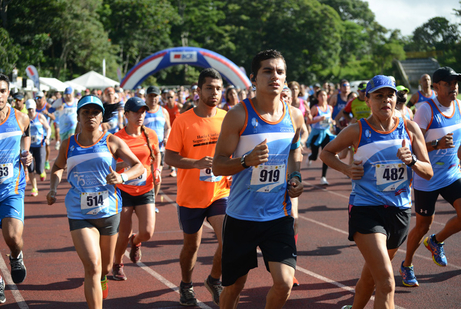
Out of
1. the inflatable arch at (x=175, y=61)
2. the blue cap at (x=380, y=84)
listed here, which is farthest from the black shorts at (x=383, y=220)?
the inflatable arch at (x=175, y=61)

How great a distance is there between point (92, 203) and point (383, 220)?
241cm

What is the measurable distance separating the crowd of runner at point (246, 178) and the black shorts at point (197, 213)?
1 cm

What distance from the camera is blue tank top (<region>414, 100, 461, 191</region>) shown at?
5594mm

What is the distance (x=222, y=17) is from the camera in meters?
62.7

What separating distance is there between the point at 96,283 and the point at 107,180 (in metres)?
0.88

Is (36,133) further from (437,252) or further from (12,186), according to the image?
(437,252)

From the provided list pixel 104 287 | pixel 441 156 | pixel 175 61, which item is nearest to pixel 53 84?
pixel 175 61

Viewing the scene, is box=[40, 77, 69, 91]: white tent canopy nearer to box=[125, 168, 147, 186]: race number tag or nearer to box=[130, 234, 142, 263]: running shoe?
box=[130, 234, 142, 263]: running shoe

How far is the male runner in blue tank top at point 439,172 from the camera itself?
5.54 meters

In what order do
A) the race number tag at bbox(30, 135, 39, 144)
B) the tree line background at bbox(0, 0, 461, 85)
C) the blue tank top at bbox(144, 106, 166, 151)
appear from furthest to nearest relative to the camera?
1. the tree line background at bbox(0, 0, 461, 85)
2. the race number tag at bbox(30, 135, 39, 144)
3. the blue tank top at bbox(144, 106, 166, 151)

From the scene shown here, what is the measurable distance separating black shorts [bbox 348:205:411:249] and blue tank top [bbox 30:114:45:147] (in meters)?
9.15

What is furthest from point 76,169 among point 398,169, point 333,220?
point 333,220

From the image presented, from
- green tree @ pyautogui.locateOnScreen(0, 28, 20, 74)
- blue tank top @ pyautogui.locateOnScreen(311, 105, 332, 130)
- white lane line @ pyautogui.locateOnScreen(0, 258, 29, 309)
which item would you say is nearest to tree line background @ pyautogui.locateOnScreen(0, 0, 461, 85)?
green tree @ pyautogui.locateOnScreen(0, 28, 20, 74)

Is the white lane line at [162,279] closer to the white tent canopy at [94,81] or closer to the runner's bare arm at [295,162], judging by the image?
the runner's bare arm at [295,162]
